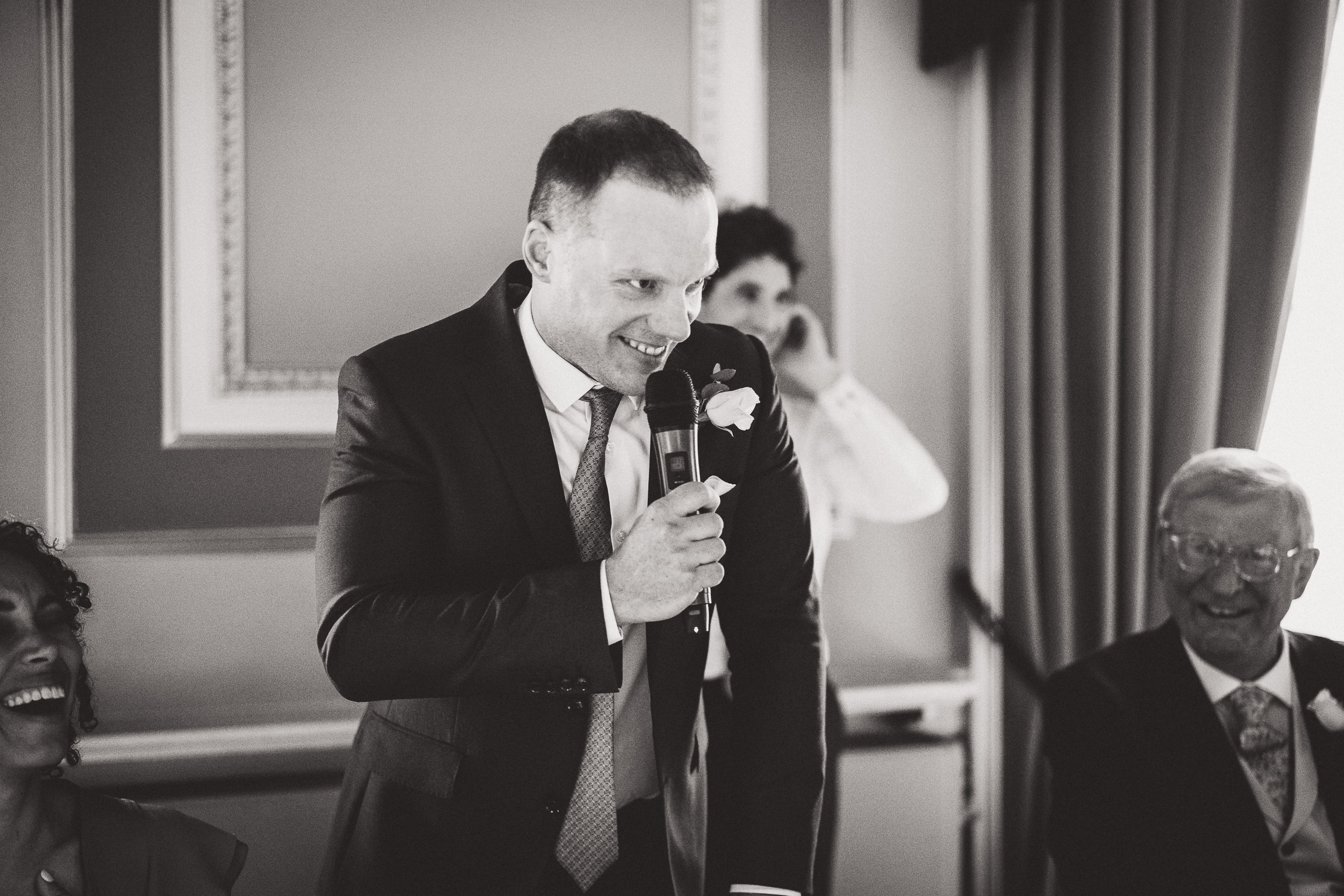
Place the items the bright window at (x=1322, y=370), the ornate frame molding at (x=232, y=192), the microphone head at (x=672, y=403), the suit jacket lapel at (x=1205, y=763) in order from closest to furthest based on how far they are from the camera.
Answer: the microphone head at (x=672, y=403)
the suit jacket lapel at (x=1205, y=763)
the bright window at (x=1322, y=370)
the ornate frame molding at (x=232, y=192)

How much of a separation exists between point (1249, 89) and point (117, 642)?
116 inches

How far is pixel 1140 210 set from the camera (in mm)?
2818

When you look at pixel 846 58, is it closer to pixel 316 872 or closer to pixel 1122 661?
pixel 1122 661

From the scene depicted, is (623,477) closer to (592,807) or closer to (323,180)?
(592,807)

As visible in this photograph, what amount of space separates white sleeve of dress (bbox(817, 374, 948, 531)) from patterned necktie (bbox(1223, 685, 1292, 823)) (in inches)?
43.2

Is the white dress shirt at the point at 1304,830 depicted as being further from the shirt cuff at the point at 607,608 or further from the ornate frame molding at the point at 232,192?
the ornate frame molding at the point at 232,192

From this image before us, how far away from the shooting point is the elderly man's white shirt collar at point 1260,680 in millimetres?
2139

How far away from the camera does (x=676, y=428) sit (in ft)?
4.46

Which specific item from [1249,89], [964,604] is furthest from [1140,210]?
[964,604]

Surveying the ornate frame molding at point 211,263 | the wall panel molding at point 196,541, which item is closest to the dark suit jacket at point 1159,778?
the wall panel molding at point 196,541

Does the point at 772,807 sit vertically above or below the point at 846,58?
below

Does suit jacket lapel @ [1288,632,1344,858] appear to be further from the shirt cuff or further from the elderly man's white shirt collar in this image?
the shirt cuff

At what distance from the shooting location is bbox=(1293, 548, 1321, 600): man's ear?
2.13 metres

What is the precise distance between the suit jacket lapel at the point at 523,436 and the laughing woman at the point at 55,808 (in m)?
0.78
